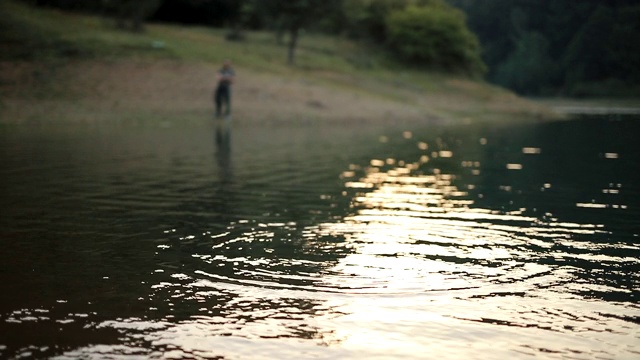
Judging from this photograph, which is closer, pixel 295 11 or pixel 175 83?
pixel 175 83

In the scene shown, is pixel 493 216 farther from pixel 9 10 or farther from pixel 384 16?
pixel 384 16

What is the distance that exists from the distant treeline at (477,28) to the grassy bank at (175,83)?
10.8 feet

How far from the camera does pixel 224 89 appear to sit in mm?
37719

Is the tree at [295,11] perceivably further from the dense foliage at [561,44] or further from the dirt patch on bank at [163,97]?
the dense foliage at [561,44]

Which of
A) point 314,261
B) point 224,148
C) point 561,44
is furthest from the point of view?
point 561,44

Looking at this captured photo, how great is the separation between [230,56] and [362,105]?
10.3 meters

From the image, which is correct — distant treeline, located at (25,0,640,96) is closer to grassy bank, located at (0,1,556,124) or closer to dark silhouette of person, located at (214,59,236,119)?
grassy bank, located at (0,1,556,124)

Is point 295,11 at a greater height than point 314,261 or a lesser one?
greater

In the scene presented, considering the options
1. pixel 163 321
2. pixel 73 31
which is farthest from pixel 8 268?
pixel 73 31

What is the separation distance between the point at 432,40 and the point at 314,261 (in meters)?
61.4

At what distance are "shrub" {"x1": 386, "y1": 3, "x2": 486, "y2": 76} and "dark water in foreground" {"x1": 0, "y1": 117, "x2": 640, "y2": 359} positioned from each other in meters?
48.9

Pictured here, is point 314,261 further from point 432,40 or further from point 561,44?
point 561,44

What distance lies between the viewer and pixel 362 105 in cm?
4647

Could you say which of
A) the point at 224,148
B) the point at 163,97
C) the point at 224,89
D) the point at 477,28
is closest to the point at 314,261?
the point at 224,148
